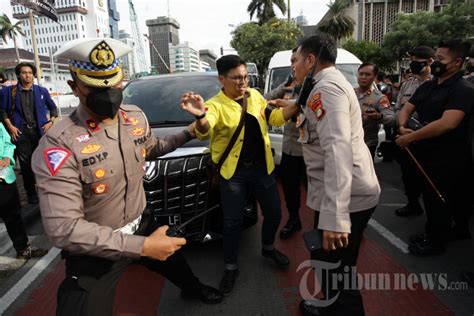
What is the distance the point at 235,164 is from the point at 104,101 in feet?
3.87

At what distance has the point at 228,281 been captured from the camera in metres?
2.64

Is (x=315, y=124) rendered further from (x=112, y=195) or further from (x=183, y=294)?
(x=183, y=294)

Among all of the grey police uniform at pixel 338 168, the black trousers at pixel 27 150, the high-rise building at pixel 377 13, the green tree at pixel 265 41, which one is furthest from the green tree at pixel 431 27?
the grey police uniform at pixel 338 168

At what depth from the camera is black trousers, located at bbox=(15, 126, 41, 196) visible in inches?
179

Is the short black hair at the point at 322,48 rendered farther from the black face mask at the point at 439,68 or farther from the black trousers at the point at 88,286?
the black trousers at the point at 88,286

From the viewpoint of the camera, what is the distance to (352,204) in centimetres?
180

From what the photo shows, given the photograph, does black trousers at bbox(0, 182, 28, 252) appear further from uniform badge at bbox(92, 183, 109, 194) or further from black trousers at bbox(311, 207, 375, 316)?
black trousers at bbox(311, 207, 375, 316)

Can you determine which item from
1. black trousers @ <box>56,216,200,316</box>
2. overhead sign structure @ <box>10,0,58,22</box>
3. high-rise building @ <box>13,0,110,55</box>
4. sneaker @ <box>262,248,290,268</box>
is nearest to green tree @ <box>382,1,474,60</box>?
overhead sign structure @ <box>10,0,58,22</box>

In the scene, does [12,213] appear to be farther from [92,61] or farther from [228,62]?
[228,62]

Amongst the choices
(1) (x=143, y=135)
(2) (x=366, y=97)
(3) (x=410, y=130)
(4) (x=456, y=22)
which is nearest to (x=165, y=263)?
(1) (x=143, y=135)

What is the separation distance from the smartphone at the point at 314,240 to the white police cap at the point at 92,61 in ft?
4.13

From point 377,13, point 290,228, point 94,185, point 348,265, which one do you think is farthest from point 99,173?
point 377,13

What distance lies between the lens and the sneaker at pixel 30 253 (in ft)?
10.8

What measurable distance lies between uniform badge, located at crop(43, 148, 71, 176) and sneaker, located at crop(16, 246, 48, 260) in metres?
2.46
